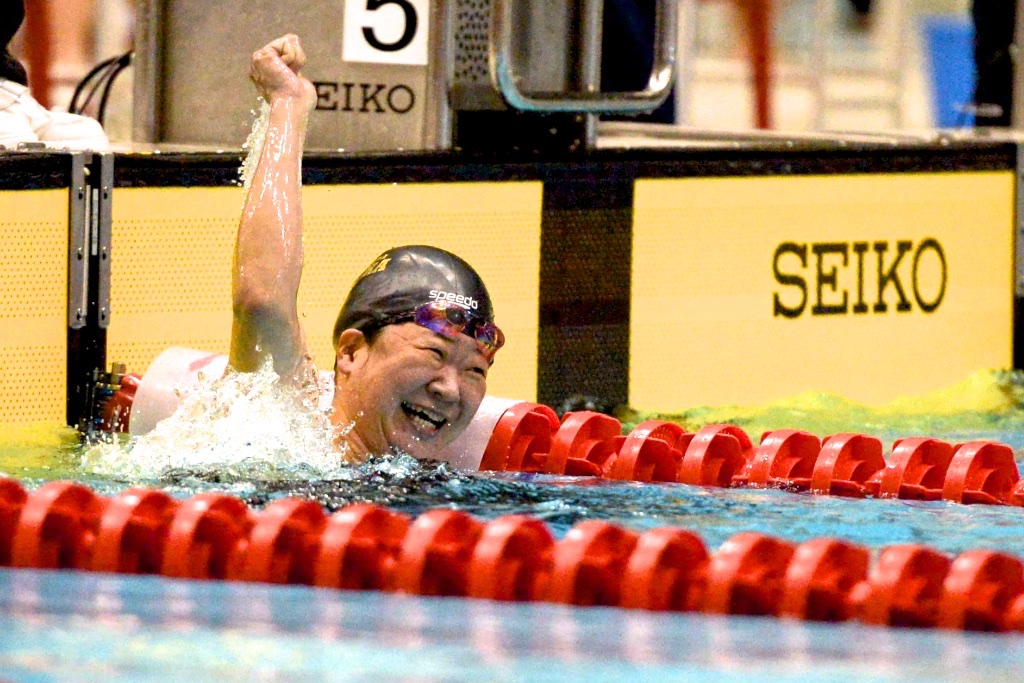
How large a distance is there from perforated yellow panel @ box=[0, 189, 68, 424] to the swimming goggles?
4.14 ft

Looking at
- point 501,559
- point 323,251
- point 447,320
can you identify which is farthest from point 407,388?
point 323,251

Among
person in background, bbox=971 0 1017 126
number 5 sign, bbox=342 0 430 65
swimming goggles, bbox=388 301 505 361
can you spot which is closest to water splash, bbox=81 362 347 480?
swimming goggles, bbox=388 301 505 361

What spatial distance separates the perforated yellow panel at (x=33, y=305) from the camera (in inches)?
191

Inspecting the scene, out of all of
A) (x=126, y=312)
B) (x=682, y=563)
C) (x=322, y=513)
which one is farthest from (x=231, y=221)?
(x=682, y=563)

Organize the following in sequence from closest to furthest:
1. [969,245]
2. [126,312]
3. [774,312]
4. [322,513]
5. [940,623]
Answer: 1. [940,623]
2. [322,513]
3. [126,312]
4. [774,312]
5. [969,245]

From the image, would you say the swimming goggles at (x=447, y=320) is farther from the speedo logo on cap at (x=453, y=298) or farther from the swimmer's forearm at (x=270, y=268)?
the swimmer's forearm at (x=270, y=268)

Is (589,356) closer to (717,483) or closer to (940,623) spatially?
(717,483)

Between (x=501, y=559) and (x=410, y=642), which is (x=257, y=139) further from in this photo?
(x=410, y=642)

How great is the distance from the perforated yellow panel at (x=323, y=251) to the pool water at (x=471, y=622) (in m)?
0.85

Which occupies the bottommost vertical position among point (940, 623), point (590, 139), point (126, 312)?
point (940, 623)

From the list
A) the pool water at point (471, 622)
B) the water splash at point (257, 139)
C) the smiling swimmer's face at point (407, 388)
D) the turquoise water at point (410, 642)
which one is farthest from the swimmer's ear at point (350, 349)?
the turquoise water at point (410, 642)

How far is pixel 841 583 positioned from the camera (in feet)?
10.5

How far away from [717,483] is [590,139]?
171 cm

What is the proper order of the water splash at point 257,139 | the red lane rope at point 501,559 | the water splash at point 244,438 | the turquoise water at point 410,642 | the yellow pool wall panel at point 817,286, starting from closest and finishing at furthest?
1. the turquoise water at point 410,642
2. the red lane rope at point 501,559
3. the water splash at point 244,438
4. the water splash at point 257,139
5. the yellow pool wall panel at point 817,286
